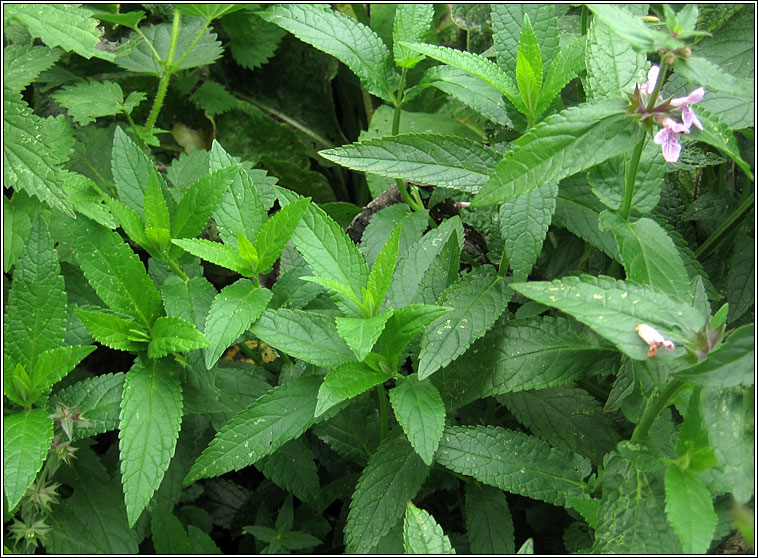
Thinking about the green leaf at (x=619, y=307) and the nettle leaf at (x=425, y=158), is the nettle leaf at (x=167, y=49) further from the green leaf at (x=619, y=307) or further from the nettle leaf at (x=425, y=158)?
the green leaf at (x=619, y=307)

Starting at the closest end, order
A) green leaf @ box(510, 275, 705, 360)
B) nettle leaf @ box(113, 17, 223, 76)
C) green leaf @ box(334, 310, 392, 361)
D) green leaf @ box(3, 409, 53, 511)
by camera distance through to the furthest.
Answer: green leaf @ box(510, 275, 705, 360) → green leaf @ box(334, 310, 392, 361) → green leaf @ box(3, 409, 53, 511) → nettle leaf @ box(113, 17, 223, 76)

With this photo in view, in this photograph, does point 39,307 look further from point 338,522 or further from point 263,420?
point 338,522

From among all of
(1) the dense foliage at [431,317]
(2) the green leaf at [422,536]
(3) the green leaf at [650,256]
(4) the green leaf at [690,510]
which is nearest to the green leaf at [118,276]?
(1) the dense foliage at [431,317]

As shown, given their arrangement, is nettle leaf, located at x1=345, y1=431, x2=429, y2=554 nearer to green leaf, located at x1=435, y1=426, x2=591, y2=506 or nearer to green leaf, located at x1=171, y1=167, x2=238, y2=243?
green leaf, located at x1=435, y1=426, x2=591, y2=506

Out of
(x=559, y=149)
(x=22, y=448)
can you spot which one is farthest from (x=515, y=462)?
(x=22, y=448)

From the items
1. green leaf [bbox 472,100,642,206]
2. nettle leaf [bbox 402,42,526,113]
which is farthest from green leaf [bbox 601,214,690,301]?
nettle leaf [bbox 402,42,526,113]

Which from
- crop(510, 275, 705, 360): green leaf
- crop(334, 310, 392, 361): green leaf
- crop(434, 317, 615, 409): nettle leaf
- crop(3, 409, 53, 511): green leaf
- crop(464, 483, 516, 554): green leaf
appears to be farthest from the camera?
crop(464, 483, 516, 554): green leaf
